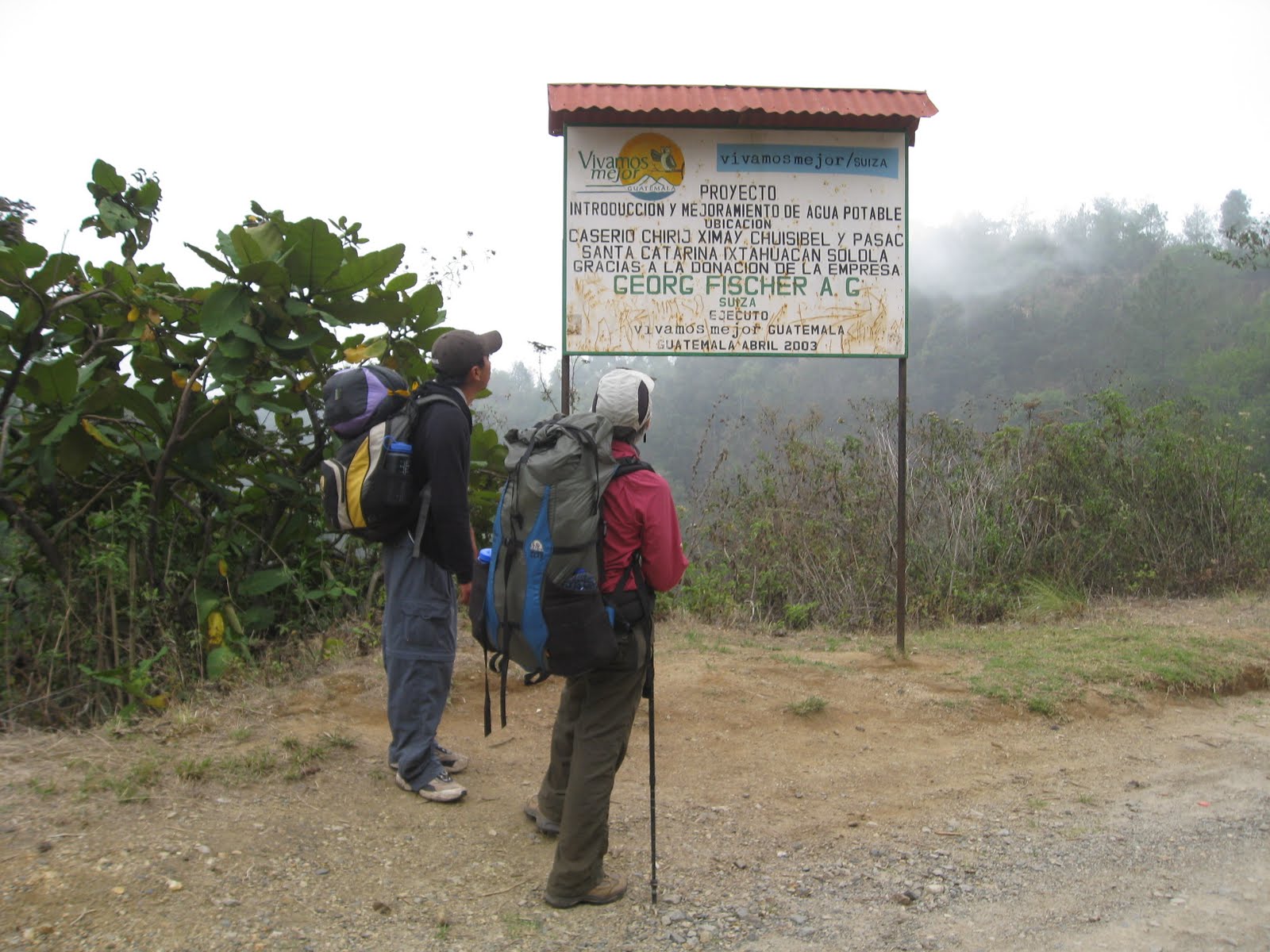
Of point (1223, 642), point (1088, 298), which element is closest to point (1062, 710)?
point (1223, 642)

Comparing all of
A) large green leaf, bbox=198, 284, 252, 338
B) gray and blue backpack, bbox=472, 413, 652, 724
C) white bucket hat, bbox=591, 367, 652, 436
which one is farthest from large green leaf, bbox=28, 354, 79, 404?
white bucket hat, bbox=591, 367, 652, 436

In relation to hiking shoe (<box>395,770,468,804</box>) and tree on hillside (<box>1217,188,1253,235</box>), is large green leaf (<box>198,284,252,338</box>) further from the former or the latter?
tree on hillside (<box>1217,188,1253,235</box>)

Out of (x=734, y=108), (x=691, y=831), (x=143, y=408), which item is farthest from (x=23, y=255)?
(x=691, y=831)

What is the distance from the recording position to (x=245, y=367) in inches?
205

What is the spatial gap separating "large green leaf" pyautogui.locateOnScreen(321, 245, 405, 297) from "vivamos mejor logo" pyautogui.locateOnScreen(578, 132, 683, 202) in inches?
47.9

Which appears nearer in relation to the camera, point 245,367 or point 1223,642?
point 245,367

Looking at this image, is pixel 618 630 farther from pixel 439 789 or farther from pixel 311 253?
pixel 311 253

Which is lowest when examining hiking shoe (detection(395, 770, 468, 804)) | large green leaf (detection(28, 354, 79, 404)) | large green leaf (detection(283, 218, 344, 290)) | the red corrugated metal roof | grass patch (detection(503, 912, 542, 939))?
grass patch (detection(503, 912, 542, 939))

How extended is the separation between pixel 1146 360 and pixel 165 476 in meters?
46.4

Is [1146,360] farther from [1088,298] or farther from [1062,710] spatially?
[1062,710]

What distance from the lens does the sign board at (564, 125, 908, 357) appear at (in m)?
5.75

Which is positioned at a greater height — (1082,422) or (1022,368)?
(1022,368)

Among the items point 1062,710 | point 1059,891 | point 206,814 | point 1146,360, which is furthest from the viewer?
point 1146,360

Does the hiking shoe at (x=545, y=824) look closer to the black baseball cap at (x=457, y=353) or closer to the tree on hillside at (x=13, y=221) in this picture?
the black baseball cap at (x=457, y=353)
